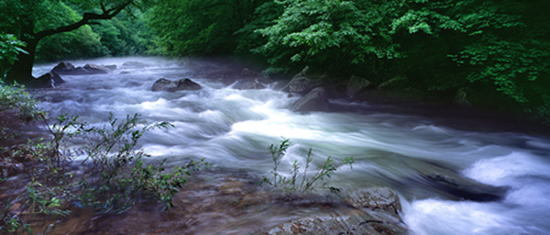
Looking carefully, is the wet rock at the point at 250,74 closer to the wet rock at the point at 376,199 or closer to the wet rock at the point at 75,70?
the wet rock at the point at 75,70

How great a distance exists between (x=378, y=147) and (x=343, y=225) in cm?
408

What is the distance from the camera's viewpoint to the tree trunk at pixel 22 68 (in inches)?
459

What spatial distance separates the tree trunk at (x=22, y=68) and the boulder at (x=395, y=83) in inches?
555

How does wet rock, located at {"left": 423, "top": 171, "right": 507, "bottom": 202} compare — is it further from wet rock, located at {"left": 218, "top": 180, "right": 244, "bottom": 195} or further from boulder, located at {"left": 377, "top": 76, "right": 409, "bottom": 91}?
boulder, located at {"left": 377, "top": 76, "right": 409, "bottom": 91}

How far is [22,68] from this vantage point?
11.9m

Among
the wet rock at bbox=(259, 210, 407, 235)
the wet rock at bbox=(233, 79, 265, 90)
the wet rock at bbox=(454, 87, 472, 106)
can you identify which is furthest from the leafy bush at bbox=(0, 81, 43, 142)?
the wet rock at bbox=(454, 87, 472, 106)

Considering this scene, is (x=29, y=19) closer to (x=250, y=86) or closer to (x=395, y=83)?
(x=250, y=86)

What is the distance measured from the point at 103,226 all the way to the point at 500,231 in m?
4.22

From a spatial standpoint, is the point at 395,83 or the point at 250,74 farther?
the point at 250,74

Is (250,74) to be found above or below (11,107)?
above

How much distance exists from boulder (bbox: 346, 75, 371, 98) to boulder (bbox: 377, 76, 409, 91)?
1.90ft

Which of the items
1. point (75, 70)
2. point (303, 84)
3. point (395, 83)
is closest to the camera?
point (395, 83)

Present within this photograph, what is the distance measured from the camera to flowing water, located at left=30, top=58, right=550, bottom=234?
3.67 metres

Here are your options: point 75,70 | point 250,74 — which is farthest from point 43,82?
point 250,74
